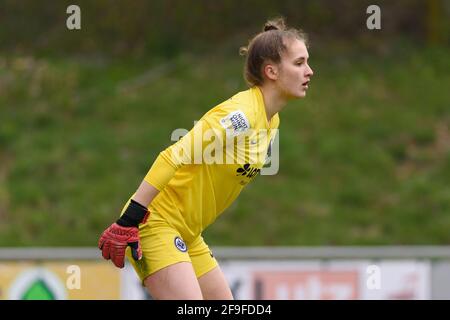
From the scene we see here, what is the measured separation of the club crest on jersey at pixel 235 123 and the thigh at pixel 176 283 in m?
0.68

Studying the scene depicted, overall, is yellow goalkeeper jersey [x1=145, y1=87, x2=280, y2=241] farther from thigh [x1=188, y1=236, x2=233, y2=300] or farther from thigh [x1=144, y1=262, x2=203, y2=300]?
thigh [x1=144, y1=262, x2=203, y2=300]

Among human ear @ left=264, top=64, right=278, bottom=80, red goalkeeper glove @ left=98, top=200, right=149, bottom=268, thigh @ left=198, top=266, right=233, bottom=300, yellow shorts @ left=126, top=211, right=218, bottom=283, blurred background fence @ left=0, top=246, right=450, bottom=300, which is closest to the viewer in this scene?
red goalkeeper glove @ left=98, top=200, right=149, bottom=268

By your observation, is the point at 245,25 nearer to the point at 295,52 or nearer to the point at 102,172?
the point at 102,172

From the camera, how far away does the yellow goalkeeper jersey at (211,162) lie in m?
4.54

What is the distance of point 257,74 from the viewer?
192 inches

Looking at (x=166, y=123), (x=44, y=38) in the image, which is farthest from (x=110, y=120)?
(x=44, y=38)

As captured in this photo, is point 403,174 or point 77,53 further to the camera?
point 77,53

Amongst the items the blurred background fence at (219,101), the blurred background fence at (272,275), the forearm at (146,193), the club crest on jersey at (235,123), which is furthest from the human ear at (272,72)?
A: the blurred background fence at (219,101)

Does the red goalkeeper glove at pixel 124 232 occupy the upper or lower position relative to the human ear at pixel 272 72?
lower

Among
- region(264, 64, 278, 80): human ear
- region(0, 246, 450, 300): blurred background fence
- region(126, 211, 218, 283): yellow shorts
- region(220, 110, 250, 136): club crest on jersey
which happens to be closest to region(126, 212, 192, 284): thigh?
region(126, 211, 218, 283): yellow shorts

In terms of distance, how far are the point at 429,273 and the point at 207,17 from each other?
24.1 feet

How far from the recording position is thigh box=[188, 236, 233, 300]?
5.00m

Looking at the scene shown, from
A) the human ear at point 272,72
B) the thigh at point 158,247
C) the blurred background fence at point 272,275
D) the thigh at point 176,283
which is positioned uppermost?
the human ear at point 272,72

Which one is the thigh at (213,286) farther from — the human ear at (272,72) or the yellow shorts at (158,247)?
the human ear at (272,72)
